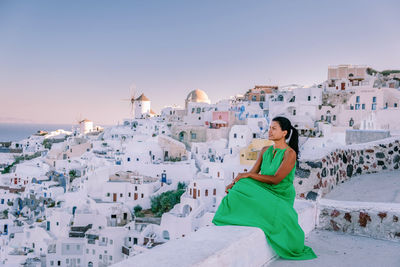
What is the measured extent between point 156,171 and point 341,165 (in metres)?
19.5

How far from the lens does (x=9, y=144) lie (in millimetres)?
49406

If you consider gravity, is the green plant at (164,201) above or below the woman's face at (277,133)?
below

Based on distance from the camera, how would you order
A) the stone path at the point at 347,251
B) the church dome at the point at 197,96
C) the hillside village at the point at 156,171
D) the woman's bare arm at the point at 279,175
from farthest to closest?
1. the church dome at the point at 197,96
2. the hillside village at the point at 156,171
3. the woman's bare arm at the point at 279,175
4. the stone path at the point at 347,251

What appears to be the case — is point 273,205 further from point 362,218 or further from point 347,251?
point 362,218

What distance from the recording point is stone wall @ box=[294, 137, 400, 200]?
3.72 meters

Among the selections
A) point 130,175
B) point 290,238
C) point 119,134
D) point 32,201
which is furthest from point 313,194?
point 119,134

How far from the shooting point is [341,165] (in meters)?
4.37

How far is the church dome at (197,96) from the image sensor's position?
39062mm

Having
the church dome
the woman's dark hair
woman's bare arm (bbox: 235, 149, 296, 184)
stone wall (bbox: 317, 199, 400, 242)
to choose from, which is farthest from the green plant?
the church dome

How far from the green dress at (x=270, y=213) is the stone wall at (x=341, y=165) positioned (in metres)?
1.28

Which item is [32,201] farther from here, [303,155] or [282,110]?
[303,155]

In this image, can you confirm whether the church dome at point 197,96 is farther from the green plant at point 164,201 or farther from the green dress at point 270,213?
the green dress at point 270,213

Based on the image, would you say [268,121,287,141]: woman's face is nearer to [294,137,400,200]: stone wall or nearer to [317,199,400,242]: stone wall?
[317,199,400,242]: stone wall

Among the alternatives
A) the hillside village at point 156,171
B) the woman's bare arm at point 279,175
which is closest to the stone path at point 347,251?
the woman's bare arm at point 279,175
